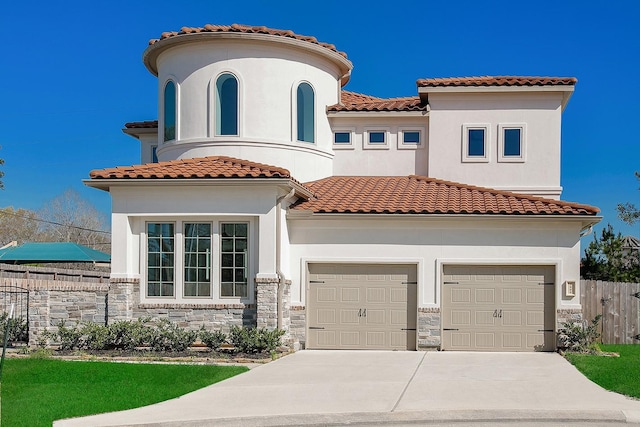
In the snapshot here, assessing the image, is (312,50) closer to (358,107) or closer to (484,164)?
(358,107)

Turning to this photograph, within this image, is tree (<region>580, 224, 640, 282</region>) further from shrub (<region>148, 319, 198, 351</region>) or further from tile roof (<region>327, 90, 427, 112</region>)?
shrub (<region>148, 319, 198, 351</region>)

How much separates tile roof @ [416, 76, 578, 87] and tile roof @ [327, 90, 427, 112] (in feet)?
2.48

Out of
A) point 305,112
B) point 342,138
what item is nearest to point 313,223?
point 305,112

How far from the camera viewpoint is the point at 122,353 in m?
17.2

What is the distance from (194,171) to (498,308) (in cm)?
822

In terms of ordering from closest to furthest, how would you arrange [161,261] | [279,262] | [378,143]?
[279,262]
[161,261]
[378,143]

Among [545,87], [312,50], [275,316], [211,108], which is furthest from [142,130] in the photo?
[545,87]

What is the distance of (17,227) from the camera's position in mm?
65125

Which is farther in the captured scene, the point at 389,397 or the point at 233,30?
the point at 233,30

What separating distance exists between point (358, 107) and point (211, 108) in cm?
445

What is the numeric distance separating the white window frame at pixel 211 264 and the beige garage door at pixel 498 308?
491 centimetres

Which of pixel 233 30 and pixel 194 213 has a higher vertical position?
pixel 233 30

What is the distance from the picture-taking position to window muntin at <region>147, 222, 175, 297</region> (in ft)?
62.2

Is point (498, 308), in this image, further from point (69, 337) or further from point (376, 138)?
point (69, 337)
